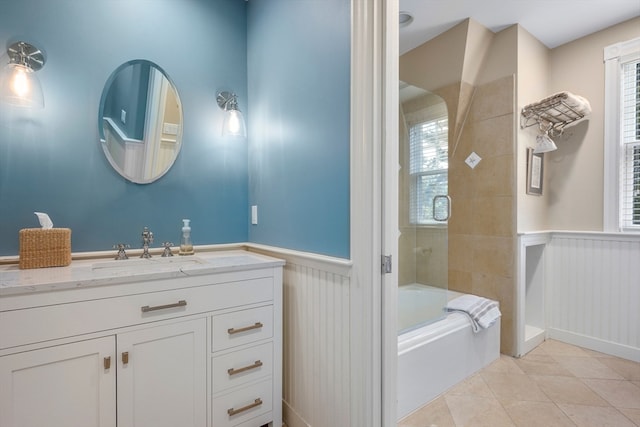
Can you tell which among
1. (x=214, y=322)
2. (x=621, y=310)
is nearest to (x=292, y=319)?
(x=214, y=322)

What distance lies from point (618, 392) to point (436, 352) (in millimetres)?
1227

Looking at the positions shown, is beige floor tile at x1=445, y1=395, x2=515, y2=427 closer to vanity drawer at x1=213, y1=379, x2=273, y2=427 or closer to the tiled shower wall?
the tiled shower wall

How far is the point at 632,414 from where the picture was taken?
1.76 metres

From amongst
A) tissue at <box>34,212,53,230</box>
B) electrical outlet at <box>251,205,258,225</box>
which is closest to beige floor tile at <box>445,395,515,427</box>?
electrical outlet at <box>251,205,258,225</box>

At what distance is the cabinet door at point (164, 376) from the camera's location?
1228 millimetres

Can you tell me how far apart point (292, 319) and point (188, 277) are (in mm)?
620

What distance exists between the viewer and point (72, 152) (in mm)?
1595

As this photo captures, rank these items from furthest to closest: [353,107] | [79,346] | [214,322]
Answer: [214,322] < [353,107] < [79,346]

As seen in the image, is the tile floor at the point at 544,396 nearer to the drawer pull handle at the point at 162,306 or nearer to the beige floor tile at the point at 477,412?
the beige floor tile at the point at 477,412

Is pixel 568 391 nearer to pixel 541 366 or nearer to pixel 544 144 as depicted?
pixel 541 366

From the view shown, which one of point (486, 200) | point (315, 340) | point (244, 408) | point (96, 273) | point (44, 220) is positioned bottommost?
point (244, 408)

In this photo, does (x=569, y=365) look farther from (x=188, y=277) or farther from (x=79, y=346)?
(x=79, y=346)

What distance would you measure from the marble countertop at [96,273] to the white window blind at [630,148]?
2.88 metres

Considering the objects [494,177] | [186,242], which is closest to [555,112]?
[494,177]
